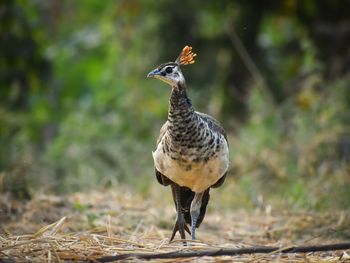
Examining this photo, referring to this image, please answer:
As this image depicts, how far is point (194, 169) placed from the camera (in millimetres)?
6023

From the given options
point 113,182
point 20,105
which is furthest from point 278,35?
point 113,182

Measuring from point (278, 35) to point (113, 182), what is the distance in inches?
315

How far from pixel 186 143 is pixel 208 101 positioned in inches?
316

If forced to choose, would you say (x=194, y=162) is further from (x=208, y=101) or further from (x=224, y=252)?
(x=208, y=101)

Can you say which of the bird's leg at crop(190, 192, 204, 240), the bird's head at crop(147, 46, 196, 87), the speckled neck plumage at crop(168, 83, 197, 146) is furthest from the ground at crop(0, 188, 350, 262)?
the bird's head at crop(147, 46, 196, 87)

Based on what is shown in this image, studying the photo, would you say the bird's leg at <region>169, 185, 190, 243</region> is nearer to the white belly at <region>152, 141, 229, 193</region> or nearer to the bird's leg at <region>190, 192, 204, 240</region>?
the bird's leg at <region>190, 192, 204, 240</region>

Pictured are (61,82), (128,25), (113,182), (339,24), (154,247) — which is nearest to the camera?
(154,247)

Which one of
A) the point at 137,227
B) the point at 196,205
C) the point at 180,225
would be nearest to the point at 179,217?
the point at 180,225

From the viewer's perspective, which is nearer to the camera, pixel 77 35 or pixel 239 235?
pixel 239 235

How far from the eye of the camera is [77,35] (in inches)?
709

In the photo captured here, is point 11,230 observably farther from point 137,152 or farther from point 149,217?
point 137,152

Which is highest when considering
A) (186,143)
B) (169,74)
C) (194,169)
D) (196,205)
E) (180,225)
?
(169,74)

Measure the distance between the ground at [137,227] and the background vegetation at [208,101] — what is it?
48cm

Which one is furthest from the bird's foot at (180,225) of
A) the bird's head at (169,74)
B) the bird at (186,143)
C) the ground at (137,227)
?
the bird's head at (169,74)
